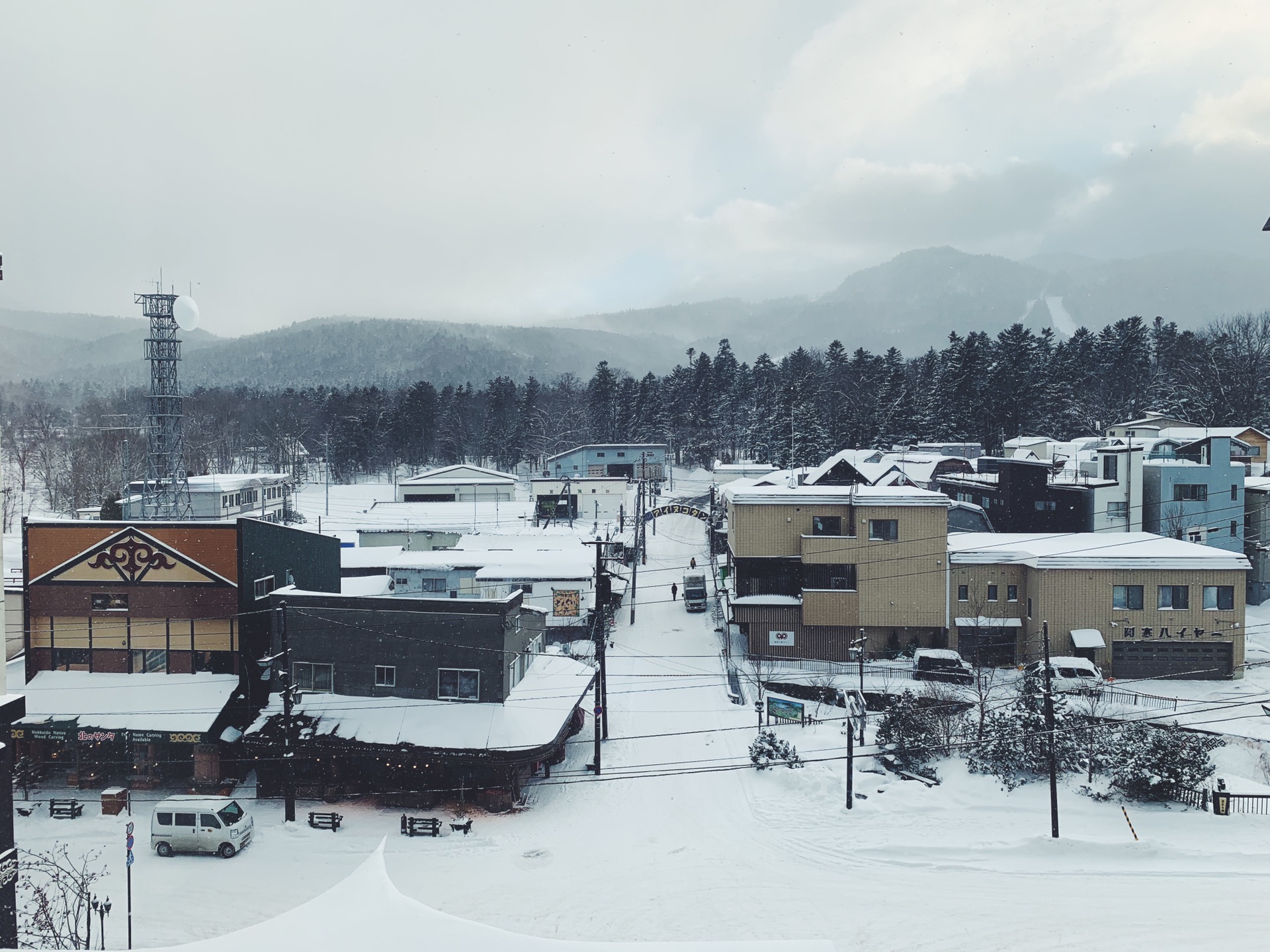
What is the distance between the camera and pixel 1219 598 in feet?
80.4

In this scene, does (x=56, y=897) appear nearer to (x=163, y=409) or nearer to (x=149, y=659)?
(x=149, y=659)

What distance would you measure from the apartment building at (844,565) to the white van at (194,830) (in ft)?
54.9

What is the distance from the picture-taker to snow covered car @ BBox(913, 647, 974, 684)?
24.1 m

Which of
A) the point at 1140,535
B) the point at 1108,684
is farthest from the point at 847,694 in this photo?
the point at 1140,535

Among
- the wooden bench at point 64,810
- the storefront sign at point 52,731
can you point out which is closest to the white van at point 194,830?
the wooden bench at point 64,810

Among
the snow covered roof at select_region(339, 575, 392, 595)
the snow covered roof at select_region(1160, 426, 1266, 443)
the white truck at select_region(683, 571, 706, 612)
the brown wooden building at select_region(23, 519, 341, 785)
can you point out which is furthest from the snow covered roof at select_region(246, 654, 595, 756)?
the snow covered roof at select_region(1160, 426, 1266, 443)

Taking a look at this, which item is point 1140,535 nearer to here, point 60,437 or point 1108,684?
point 1108,684

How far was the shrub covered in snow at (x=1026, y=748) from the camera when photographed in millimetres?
16734

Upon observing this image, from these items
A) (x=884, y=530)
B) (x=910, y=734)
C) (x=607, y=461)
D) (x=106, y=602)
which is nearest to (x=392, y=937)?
(x=910, y=734)

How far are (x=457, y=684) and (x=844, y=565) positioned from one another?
13938mm

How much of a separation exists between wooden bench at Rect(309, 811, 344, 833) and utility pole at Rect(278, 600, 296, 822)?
→ 0.54m

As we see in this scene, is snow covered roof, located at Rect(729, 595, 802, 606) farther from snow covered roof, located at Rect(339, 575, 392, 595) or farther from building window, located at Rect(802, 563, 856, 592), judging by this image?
snow covered roof, located at Rect(339, 575, 392, 595)

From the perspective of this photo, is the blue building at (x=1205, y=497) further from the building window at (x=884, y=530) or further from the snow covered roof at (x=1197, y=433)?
the building window at (x=884, y=530)

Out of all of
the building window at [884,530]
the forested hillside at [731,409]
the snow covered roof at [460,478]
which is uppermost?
the forested hillside at [731,409]
